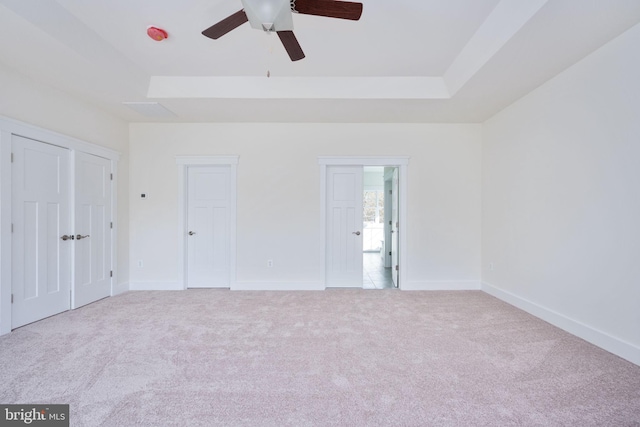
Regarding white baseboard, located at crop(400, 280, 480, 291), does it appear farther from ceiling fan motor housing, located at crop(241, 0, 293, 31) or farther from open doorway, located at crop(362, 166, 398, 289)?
ceiling fan motor housing, located at crop(241, 0, 293, 31)

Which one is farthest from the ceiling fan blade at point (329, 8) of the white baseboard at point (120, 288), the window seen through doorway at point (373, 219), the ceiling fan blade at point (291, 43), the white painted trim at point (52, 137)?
the window seen through doorway at point (373, 219)

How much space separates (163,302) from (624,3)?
5.27 metres

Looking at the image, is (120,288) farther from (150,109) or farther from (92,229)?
(150,109)

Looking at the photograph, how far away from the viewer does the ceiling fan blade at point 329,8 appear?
1.69 metres

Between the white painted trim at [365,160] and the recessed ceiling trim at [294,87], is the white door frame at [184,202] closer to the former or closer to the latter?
the recessed ceiling trim at [294,87]

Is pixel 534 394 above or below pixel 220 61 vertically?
below

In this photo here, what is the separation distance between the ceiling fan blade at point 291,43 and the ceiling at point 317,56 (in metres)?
0.37

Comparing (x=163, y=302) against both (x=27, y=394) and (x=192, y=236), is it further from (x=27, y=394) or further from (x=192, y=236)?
(x=27, y=394)

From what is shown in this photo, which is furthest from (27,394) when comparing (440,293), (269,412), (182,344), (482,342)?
(440,293)

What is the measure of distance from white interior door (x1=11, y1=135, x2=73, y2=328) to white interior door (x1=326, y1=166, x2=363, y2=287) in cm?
342

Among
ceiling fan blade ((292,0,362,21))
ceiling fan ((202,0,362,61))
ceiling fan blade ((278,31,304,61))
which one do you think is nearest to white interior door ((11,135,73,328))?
ceiling fan ((202,0,362,61))

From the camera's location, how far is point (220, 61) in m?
2.88

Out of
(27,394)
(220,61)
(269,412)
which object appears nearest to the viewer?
(269,412)

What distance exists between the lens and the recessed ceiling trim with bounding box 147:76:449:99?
319 cm
